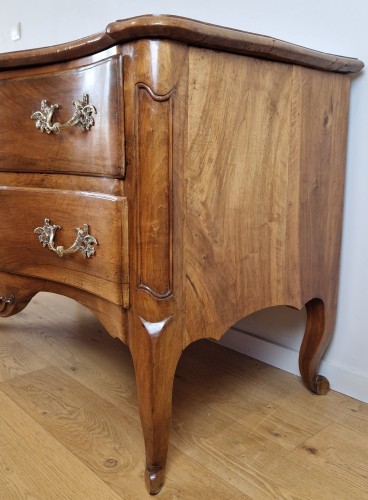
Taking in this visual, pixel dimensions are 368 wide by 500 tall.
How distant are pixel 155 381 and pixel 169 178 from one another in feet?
1.09

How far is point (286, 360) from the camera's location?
4.23 ft

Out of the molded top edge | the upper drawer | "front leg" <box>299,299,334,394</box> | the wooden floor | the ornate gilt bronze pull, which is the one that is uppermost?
the molded top edge

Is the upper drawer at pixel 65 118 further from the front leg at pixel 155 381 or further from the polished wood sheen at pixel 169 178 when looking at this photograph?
the front leg at pixel 155 381

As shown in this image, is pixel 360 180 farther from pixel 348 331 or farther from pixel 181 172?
pixel 181 172

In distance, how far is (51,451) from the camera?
948mm

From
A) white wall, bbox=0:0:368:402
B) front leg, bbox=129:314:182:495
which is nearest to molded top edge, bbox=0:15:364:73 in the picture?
white wall, bbox=0:0:368:402

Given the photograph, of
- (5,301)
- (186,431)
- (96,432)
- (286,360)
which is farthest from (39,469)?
(286,360)

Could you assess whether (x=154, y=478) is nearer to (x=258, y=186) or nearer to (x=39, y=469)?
(x=39, y=469)

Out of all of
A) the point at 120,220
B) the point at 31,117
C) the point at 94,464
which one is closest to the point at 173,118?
the point at 120,220

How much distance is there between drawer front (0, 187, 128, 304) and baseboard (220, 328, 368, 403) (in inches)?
24.7

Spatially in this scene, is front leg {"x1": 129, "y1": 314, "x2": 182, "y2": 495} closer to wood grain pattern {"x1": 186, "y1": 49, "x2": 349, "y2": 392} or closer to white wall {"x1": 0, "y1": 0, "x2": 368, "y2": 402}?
wood grain pattern {"x1": 186, "y1": 49, "x2": 349, "y2": 392}

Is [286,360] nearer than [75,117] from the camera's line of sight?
No

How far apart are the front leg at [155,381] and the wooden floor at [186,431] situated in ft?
0.17

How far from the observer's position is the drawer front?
2.66 feet
